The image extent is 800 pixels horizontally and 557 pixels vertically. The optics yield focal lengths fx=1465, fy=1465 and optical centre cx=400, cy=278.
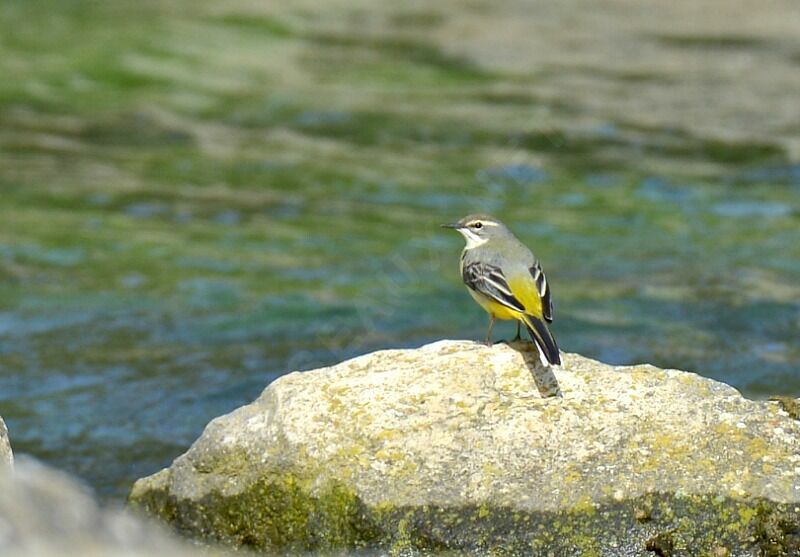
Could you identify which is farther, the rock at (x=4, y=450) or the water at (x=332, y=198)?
the water at (x=332, y=198)

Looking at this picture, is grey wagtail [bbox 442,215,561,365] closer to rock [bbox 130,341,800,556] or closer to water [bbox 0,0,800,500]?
rock [bbox 130,341,800,556]

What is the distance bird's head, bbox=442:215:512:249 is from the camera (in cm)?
809

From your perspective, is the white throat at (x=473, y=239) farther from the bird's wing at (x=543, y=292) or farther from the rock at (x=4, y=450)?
the rock at (x=4, y=450)

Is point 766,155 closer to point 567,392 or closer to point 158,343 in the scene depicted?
point 158,343

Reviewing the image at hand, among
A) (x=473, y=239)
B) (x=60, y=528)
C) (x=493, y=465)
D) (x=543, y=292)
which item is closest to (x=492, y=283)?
(x=543, y=292)

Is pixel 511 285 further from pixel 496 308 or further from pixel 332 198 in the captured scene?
pixel 332 198

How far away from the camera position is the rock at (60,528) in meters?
2.56

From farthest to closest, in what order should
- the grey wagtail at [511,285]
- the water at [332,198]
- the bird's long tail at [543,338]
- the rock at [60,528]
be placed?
the water at [332,198], the grey wagtail at [511,285], the bird's long tail at [543,338], the rock at [60,528]

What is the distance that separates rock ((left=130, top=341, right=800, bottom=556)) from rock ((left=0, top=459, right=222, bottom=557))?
3.73 metres

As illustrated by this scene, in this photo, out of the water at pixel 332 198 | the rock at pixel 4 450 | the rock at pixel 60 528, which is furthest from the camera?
the water at pixel 332 198

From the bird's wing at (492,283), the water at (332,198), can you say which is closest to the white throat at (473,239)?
the bird's wing at (492,283)

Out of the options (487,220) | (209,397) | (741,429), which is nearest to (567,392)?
(741,429)

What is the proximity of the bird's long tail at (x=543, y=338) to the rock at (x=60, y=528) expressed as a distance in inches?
165

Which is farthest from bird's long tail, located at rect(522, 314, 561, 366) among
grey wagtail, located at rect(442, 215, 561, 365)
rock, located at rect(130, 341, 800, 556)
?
rock, located at rect(130, 341, 800, 556)
